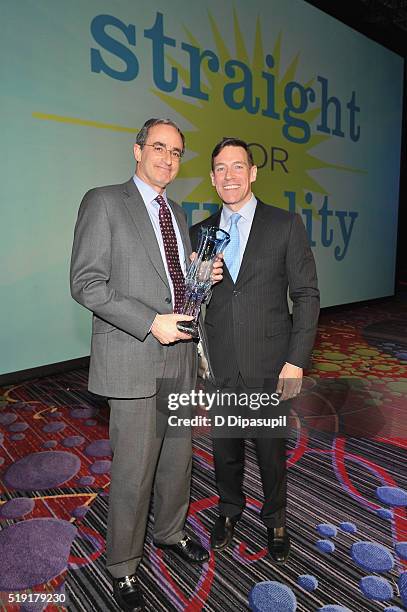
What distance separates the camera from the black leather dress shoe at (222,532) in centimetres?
197

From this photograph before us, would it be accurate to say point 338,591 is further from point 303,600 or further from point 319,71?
point 319,71

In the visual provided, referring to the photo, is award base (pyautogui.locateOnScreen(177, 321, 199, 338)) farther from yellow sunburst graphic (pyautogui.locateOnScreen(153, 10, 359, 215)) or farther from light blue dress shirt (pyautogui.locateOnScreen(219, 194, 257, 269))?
yellow sunburst graphic (pyautogui.locateOnScreen(153, 10, 359, 215))

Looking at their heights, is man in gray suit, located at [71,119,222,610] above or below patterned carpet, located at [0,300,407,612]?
above

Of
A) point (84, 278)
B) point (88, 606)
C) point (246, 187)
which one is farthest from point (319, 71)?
point (88, 606)

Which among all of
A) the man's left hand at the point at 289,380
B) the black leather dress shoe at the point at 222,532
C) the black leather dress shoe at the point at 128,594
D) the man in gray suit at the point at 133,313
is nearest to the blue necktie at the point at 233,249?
the man in gray suit at the point at 133,313

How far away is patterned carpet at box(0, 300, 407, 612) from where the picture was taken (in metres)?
1.73

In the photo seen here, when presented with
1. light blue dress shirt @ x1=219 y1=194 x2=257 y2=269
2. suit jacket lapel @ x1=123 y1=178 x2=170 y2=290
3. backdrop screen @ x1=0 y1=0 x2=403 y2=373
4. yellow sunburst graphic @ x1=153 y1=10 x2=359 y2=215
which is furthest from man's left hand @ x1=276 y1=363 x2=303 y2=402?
yellow sunburst graphic @ x1=153 y1=10 x2=359 y2=215

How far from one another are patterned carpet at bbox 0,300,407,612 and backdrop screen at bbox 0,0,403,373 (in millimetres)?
1241

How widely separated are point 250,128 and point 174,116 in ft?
3.97

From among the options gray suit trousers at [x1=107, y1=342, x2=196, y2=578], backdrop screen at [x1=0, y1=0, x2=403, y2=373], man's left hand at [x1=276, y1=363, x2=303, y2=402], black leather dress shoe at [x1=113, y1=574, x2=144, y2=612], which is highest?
backdrop screen at [x1=0, y1=0, x2=403, y2=373]

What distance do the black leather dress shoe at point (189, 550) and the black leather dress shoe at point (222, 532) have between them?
8 cm

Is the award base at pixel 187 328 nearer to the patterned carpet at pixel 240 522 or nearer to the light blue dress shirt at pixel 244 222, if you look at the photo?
the light blue dress shirt at pixel 244 222

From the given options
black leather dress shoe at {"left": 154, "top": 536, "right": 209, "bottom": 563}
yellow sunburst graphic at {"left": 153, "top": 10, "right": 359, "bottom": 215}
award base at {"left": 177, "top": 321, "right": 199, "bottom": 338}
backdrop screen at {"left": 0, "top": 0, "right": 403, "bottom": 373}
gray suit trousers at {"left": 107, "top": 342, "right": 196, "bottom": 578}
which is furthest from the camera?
yellow sunburst graphic at {"left": 153, "top": 10, "right": 359, "bottom": 215}

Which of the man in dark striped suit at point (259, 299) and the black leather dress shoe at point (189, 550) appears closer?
the man in dark striped suit at point (259, 299)
